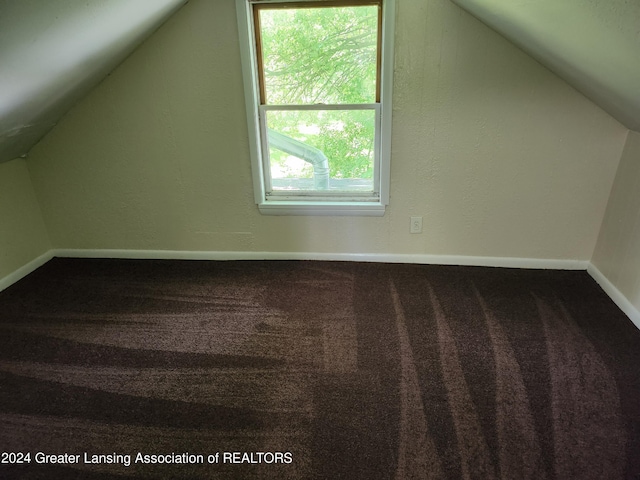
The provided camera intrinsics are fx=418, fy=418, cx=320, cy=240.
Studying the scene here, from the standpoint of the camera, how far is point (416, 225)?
2.77 meters

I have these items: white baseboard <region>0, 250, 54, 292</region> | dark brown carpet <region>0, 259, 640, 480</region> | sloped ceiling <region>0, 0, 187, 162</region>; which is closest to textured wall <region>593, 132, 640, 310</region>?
dark brown carpet <region>0, 259, 640, 480</region>

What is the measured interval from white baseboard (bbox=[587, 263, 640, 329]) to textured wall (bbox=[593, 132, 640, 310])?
0.02m

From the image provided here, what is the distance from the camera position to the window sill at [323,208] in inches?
107

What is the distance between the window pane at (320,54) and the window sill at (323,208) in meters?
0.64

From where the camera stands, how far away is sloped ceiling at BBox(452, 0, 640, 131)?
118 centimetres

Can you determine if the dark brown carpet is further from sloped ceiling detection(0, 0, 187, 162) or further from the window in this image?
sloped ceiling detection(0, 0, 187, 162)

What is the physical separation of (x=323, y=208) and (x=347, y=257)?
15.9 inches

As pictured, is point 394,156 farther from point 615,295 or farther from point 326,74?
point 615,295

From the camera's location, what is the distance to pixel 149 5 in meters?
1.93

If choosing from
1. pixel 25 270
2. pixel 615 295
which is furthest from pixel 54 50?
pixel 615 295

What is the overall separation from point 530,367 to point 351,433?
0.92 metres

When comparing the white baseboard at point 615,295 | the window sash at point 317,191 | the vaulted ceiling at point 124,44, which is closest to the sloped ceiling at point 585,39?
the vaulted ceiling at point 124,44

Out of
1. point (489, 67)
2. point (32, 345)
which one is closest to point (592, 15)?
point (489, 67)

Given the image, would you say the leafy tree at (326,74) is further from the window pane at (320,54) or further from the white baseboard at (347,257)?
the white baseboard at (347,257)
